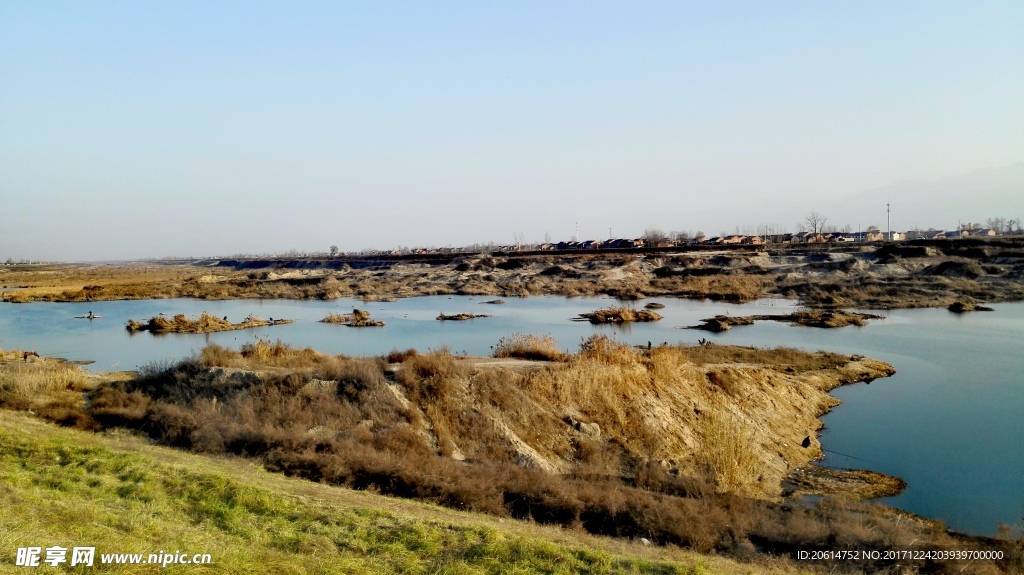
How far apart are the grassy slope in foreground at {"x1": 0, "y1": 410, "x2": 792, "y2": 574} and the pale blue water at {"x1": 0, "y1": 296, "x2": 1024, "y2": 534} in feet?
30.5

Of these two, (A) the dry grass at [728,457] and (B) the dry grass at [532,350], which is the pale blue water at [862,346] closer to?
(A) the dry grass at [728,457]

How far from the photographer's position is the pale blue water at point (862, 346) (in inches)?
611

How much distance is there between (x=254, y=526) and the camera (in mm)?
7438

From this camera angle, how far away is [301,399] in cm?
1462

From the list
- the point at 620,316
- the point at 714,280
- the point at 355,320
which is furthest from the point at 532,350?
the point at 714,280

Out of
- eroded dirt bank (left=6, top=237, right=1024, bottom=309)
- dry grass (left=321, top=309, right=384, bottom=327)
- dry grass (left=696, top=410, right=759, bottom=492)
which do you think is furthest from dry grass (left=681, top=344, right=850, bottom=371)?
eroded dirt bank (left=6, top=237, right=1024, bottom=309)

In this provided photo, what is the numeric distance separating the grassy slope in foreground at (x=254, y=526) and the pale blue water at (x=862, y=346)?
931 centimetres

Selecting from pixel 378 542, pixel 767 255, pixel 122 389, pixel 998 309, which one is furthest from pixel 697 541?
pixel 767 255

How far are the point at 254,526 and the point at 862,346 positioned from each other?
104 ft

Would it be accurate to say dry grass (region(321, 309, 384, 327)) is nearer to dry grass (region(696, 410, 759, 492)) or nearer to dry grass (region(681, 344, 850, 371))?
dry grass (region(681, 344, 850, 371))

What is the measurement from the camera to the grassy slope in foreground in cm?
612

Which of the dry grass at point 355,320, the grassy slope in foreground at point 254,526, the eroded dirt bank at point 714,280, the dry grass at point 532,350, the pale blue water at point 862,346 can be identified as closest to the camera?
the grassy slope in foreground at point 254,526

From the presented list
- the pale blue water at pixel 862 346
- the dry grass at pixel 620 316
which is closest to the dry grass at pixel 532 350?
the pale blue water at pixel 862 346

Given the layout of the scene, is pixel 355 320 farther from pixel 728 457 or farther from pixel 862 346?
pixel 728 457
